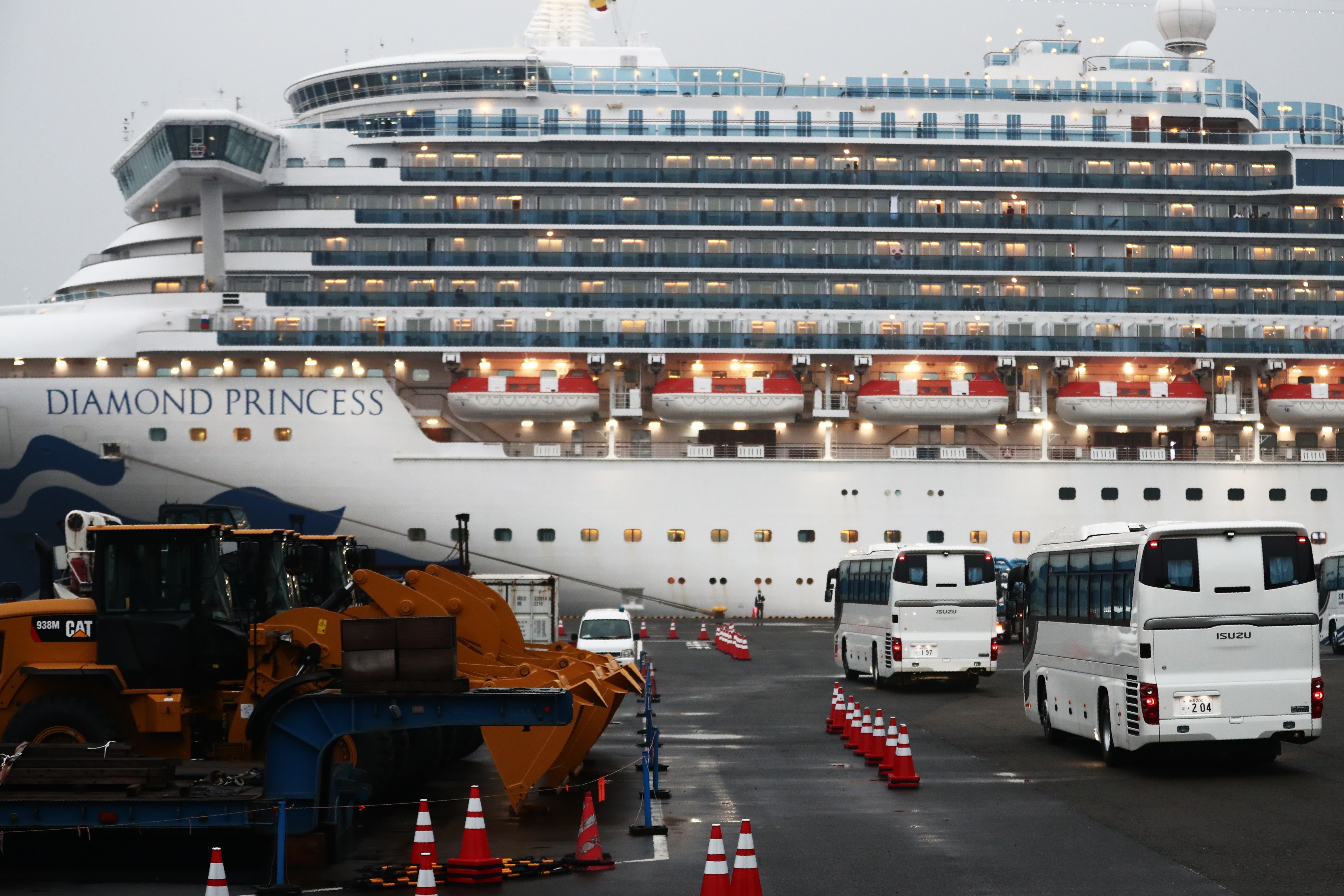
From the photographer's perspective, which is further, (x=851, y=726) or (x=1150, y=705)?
(x=851, y=726)

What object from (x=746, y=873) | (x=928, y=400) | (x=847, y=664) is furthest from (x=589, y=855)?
(x=928, y=400)

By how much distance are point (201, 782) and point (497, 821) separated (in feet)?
9.49

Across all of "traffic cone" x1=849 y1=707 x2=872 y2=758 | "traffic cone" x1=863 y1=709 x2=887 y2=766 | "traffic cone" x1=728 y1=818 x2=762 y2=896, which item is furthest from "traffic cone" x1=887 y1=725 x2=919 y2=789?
"traffic cone" x1=728 y1=818 x2=762 y2=896

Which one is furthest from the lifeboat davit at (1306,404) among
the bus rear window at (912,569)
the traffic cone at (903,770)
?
the traffic cone at (903,770)

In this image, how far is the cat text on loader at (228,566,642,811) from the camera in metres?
12.8

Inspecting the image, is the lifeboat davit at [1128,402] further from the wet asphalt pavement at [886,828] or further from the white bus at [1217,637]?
the white bus at [1217,637]

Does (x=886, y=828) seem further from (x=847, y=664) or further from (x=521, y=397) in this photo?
(x=521, y=397)

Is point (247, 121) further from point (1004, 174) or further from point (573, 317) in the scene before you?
point (1004, 174)

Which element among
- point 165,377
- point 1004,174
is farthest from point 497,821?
point 1004,174

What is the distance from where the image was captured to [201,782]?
11461 mm

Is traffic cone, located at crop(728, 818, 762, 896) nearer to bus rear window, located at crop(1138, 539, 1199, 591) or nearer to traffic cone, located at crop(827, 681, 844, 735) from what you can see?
bus rear window, located at crop(1138, 539, 1199, 591)

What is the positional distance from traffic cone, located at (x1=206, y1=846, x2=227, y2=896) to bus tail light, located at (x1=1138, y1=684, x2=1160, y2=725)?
771cm

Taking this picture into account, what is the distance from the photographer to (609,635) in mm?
27031

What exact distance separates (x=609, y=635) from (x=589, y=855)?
52.4 ft
